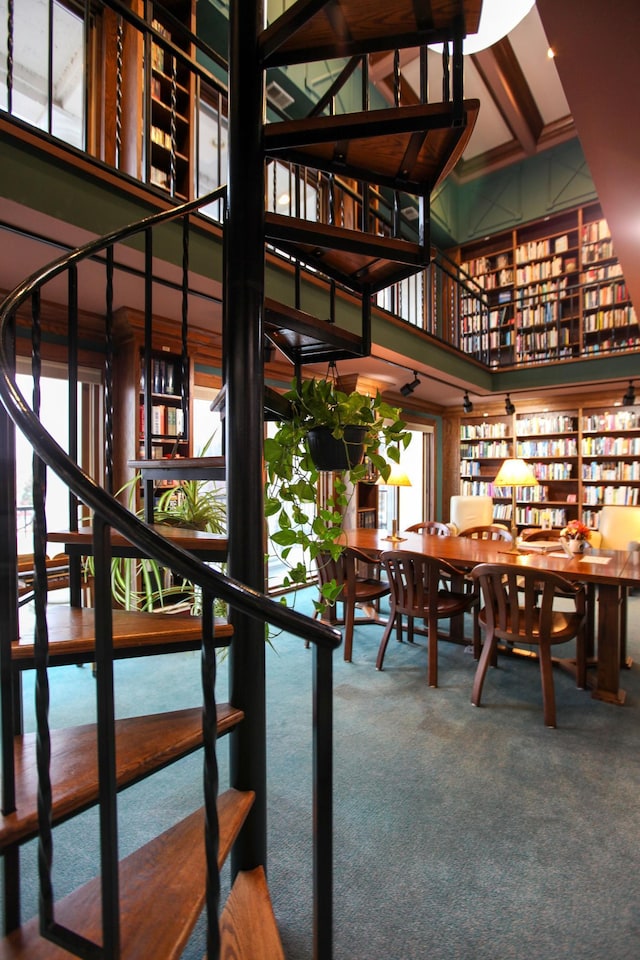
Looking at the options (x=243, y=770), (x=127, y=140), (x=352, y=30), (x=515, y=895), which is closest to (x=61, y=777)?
(x=243, y=770)

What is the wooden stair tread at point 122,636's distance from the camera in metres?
1.09

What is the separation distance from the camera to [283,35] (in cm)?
128

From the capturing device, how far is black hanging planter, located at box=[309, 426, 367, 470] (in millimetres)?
1581

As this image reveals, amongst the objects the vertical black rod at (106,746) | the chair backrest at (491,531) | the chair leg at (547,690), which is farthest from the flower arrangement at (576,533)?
the vertical black rod at (106,746)

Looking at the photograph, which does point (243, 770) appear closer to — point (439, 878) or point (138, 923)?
point (138, 923)

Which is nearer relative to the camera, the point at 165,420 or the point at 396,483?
the point at 165,420

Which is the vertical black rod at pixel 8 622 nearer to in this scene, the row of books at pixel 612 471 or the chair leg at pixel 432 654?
the chair leg at pixel 432 654

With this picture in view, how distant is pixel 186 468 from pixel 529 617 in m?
2.05

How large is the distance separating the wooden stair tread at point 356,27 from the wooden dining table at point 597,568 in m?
2.06

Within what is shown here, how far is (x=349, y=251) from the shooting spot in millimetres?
1506

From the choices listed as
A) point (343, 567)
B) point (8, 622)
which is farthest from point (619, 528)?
point (8, 622)

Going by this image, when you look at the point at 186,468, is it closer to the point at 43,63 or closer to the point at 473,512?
the point at 43,63

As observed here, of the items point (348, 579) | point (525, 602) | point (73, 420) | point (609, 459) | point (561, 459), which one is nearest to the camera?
point (73, 420)

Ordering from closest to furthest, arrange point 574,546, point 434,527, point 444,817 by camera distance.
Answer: point 444,817 → point 574,546 → point 434,527
